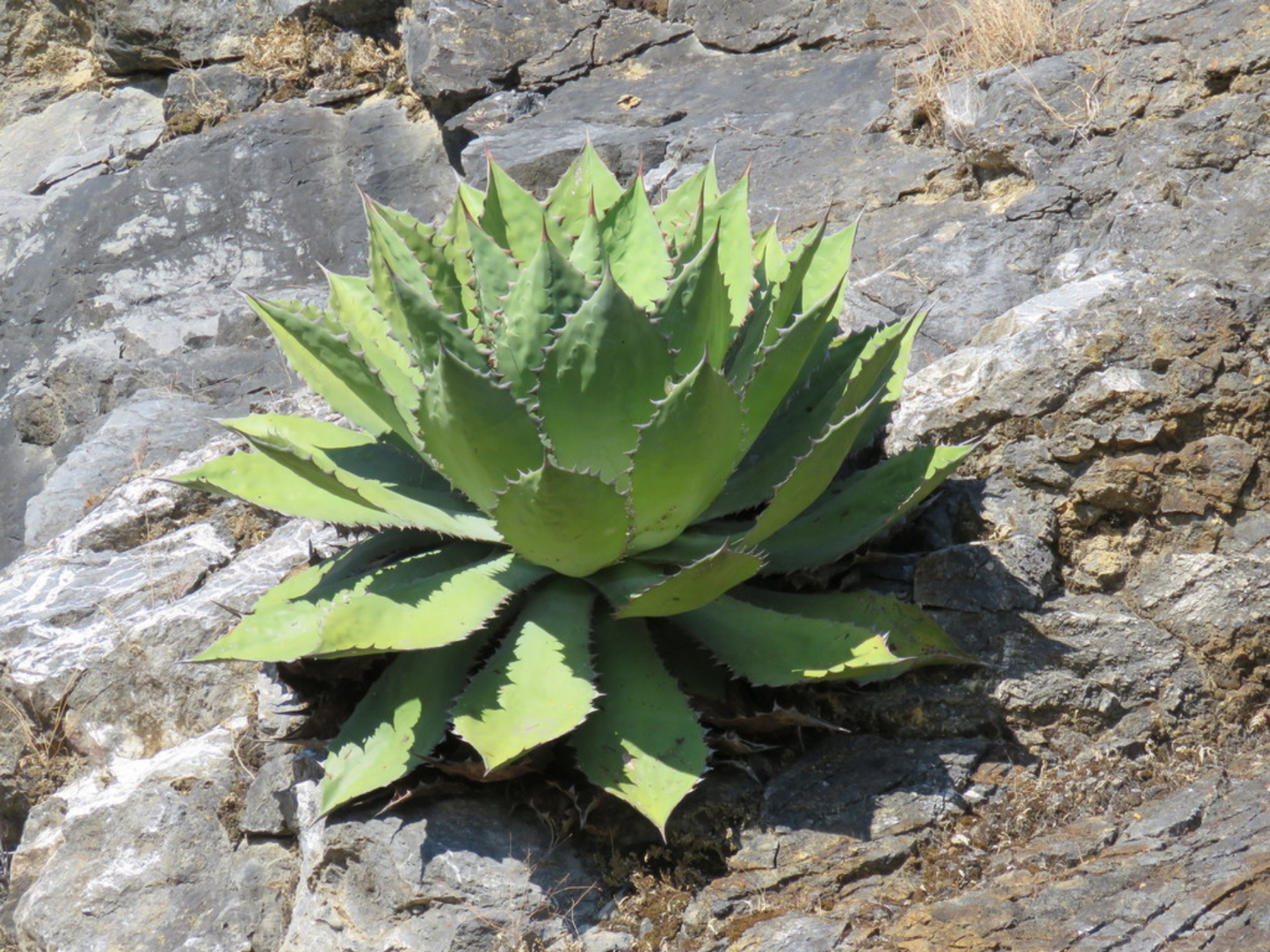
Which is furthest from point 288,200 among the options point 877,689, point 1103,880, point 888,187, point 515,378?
point 1103,880

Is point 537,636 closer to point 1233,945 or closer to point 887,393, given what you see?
point 887,393

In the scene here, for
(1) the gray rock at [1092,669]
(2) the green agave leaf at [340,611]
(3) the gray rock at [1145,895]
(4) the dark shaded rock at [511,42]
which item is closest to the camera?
(3) the gray rock at [1145,895]

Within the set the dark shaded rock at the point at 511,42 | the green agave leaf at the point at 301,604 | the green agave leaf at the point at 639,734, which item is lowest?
the green agave leaf at the point at 639,734

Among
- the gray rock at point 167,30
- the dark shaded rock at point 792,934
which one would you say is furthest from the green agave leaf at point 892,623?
the gray rock at point 167,30

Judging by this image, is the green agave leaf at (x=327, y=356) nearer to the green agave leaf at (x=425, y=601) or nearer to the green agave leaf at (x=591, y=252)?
the green agave leaf at (x=425, y=601)

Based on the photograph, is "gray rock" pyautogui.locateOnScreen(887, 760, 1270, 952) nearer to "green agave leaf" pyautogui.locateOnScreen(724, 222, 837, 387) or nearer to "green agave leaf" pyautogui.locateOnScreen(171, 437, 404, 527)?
"green agave leaf" pyautogui.locateOnScreen(724, 222, 837, 387)

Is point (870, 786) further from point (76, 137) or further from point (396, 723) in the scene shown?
point (76, 137)

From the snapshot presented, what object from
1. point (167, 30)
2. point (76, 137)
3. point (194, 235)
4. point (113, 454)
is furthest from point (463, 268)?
point (76, 137)

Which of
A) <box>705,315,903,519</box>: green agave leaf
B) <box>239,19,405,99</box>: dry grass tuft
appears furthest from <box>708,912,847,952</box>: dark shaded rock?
<box>239,19,405,99</box>: dry grass tuft
